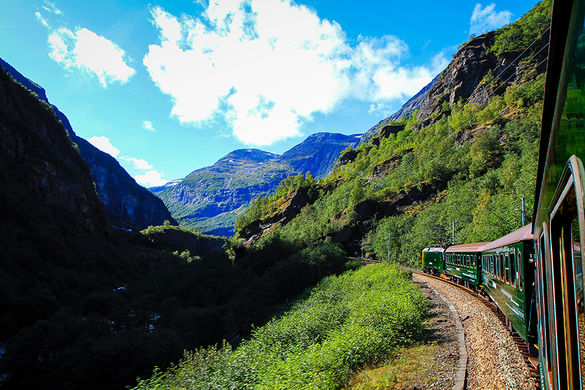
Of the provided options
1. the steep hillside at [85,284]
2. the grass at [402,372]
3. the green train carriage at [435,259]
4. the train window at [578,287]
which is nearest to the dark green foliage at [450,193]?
the green train carriage at [435,259]

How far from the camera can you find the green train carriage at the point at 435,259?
2857 centimetres

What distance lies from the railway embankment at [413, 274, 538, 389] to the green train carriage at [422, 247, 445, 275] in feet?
52.9

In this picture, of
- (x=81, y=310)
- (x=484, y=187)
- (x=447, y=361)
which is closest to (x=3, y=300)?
(x=81, y=310)

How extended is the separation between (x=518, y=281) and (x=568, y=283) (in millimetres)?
7199

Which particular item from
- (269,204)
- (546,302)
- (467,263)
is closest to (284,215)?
(269,204)

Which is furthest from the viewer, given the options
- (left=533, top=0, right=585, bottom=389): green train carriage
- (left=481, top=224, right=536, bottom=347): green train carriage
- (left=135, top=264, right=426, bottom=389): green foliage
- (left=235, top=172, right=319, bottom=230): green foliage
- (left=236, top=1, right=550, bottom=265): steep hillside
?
(left=235, top=172, right=319, bottom=230): green foliage

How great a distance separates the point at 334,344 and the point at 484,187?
45.7m

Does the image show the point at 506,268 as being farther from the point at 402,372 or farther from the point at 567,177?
the point at 567,177

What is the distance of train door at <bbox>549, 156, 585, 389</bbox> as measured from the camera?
1.88m

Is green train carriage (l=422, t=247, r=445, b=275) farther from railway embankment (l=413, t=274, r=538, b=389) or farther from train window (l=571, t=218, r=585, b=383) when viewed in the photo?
train window (l=571, t=218, r=585, b=383)

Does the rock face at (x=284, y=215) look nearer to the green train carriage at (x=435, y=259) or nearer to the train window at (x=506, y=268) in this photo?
the green train carriage at (x=435, y=259)

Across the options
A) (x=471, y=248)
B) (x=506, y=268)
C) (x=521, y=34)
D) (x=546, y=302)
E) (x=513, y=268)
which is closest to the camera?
(x=546, y=302)

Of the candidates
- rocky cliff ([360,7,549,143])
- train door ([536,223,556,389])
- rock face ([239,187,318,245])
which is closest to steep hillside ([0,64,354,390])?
rock face ([239,187,318,245])

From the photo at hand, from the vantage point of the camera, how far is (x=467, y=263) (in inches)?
738
